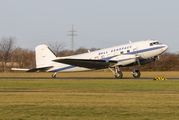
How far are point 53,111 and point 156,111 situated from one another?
15.8 ft

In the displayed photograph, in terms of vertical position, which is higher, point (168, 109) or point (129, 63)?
point (129, 63)

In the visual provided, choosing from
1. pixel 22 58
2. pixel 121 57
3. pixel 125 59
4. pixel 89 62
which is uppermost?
pixel 22 58

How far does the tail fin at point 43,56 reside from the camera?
46.2m

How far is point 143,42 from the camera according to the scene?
39562 millimetres

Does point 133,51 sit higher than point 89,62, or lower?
higher

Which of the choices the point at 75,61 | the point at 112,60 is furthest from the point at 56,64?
the point at 112,60

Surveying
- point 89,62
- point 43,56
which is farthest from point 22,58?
point 89,62

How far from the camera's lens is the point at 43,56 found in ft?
Answer: 152

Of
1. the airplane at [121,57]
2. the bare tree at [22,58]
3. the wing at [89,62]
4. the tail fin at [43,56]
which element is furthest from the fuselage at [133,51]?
the bare tree at [22,58]

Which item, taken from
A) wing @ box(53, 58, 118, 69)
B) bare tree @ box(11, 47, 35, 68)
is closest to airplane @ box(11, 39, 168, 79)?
wing @ box(53, 58, 118, 69)

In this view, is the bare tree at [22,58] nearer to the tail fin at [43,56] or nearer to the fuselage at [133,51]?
the tail fin at [43,56]

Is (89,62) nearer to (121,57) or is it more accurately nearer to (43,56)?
(121,57)

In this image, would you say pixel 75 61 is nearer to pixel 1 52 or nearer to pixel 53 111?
pixel 53 111

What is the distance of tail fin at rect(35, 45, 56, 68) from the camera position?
46.2m
